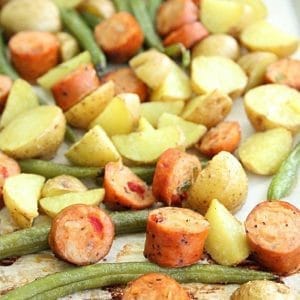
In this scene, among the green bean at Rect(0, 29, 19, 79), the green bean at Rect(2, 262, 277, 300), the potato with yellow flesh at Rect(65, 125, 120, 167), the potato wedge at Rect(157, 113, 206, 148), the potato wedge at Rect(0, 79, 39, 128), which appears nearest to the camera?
the green bean at Rect(2, 262, 277, 300)

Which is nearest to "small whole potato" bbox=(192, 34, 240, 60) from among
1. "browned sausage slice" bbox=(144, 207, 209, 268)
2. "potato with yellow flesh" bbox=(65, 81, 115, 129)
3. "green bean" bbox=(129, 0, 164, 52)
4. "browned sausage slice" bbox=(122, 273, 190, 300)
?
"green bean" bbox=(129, 0, 164, 52)

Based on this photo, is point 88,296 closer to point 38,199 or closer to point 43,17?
point 38,199

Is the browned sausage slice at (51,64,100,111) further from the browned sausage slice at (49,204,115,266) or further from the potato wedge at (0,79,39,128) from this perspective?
the browned sausage slice at (49,204,115,266)

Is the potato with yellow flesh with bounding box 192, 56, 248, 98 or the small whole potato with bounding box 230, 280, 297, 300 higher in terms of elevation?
the potato with yellow flesh with bounding box 192, 56, 248, 98

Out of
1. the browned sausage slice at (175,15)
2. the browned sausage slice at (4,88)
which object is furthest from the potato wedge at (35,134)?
the browned sausage slice at (175,15)

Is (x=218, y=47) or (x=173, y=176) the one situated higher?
(x=218, y=47)

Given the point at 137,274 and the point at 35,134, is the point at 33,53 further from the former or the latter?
the point at 137,274

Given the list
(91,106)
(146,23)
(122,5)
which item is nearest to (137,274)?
(91,106)
